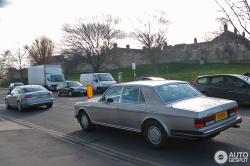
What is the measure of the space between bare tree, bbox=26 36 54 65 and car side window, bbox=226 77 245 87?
72.5 m

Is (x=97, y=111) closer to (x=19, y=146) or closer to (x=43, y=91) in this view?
(x=19, y=146)

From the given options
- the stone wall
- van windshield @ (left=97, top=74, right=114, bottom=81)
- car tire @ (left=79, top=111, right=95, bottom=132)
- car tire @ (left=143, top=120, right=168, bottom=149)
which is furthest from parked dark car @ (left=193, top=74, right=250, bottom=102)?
the stone wall

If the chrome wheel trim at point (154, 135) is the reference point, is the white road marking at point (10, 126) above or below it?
below

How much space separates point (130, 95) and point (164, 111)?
4.55 feet

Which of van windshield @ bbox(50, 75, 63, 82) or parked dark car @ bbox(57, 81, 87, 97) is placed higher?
van windshield @ bbox(50, 75, 63, 82)

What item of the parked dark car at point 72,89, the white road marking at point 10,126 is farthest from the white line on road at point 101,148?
the parked dark car at point 72,89

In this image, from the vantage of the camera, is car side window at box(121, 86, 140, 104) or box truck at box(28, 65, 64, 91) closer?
car side window at box(121, 86, 140, 104)

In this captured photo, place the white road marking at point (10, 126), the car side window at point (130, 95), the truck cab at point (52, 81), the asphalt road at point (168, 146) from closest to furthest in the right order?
1. the asphalt road at point (168, 146)
2. the car side window at point (130, 95)
3. the white road marking at point (10, 126)
4. the truck cab at point (52, 81)

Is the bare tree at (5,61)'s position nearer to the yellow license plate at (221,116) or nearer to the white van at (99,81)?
the white van at (99,81)

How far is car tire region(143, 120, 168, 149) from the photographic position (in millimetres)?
7191

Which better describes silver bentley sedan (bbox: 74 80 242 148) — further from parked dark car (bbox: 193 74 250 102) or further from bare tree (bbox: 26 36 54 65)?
bare tree (bbox: 26 36 54 65)

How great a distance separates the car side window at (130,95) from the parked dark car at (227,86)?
6971mm

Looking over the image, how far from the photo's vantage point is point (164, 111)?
7.17 m

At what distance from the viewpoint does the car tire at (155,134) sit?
7.19 meters
